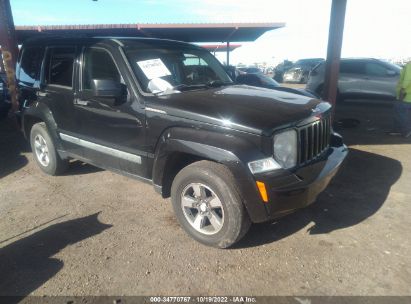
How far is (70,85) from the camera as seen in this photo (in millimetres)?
4418

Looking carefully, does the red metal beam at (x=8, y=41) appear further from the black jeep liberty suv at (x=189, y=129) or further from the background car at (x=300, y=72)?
the background car at (x=300, y=72)

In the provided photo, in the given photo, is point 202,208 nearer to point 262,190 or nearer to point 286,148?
point 262,190

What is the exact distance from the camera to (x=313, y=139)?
130 inches

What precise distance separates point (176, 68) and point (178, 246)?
2039 mm

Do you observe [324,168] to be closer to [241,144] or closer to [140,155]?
[241,144]

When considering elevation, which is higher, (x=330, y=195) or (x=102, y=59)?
(x=102, y=59)

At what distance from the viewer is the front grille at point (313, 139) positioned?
3.12 metres

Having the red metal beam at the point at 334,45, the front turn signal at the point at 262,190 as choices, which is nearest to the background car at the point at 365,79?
the red metal beam at the point at 334,45

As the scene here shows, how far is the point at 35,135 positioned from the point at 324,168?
14.0 feet

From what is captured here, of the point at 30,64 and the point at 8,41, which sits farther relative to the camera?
the point at 8,41

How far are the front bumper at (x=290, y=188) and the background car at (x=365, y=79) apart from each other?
972 cm

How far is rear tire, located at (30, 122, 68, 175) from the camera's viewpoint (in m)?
5.04

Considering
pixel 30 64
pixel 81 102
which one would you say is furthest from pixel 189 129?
pixel 30 64

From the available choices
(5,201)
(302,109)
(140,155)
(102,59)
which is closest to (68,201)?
(5,201)
